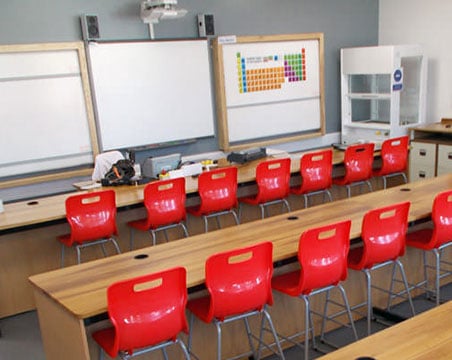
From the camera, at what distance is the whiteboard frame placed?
6590 mm

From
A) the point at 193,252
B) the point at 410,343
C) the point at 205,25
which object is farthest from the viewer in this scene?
the point at 205,25

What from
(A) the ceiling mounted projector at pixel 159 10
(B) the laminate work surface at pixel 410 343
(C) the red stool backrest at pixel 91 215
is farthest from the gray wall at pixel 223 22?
(B) the laminate work surface at pixel 410 343

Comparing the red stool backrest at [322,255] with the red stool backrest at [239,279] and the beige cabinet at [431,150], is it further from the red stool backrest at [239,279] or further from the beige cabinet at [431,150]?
the beige cabinet at [431,150]

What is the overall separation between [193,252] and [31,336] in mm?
1708

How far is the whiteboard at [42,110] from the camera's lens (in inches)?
212

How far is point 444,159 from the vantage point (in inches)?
259

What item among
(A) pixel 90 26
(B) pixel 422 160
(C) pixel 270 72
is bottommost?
(B) pixel 422 160

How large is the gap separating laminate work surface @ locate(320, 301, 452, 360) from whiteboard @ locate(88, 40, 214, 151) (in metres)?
4.71

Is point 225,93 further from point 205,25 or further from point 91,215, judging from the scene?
point 91,215

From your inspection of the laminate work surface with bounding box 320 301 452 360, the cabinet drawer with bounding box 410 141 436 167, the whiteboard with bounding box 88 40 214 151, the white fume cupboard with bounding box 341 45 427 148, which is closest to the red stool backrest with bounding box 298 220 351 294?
the laminate work surface with bounding box 320 301 452 360

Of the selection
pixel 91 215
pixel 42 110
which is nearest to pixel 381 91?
pixel 42 110

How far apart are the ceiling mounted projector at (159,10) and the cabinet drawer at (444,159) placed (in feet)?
12.2

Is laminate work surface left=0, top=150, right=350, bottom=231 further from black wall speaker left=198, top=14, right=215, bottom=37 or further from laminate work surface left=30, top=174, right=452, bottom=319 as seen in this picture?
black wall speaker left=198, top=14, right=215, bottom=37

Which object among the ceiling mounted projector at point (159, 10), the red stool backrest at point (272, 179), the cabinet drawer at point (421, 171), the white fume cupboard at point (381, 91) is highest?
the ceiling mounted projector at point (159, 10)
